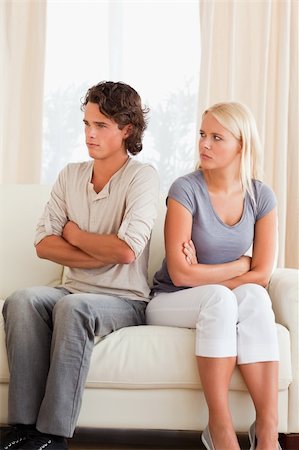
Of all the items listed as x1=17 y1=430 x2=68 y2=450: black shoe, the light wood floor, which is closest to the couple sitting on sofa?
x1=17 y1=430 x2=68 y2=450: black shoe

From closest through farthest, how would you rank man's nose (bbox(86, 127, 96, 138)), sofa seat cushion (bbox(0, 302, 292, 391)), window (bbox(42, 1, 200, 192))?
sofa seat cushion (bbox(0, 302, 292, 391)) < man's nose (bbox(86, 127, 96, 138)) < window (bbox(42, 1, 200, 192))

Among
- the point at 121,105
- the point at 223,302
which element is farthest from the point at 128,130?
the point at 223,302

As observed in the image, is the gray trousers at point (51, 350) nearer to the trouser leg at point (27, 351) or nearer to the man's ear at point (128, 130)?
the trouser leg at point (27, 351)

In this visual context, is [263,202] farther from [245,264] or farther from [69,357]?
[69,357]

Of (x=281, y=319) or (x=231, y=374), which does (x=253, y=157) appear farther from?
(x=231, y=374)

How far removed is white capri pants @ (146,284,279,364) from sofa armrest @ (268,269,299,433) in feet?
0.46

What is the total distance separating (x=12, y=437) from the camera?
2.22 metres

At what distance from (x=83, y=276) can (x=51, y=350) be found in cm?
36

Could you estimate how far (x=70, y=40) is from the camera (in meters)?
4.10

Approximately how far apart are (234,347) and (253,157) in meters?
0.73

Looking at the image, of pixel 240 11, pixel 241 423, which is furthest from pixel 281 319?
pixel 240 11

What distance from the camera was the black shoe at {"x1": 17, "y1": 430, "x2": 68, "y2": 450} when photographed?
2178 mm

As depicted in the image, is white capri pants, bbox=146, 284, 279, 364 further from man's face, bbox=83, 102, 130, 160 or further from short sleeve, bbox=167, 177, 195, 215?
man's face, bbox=83, 102, 130, 160

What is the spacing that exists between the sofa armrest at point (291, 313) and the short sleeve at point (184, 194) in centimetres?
39
